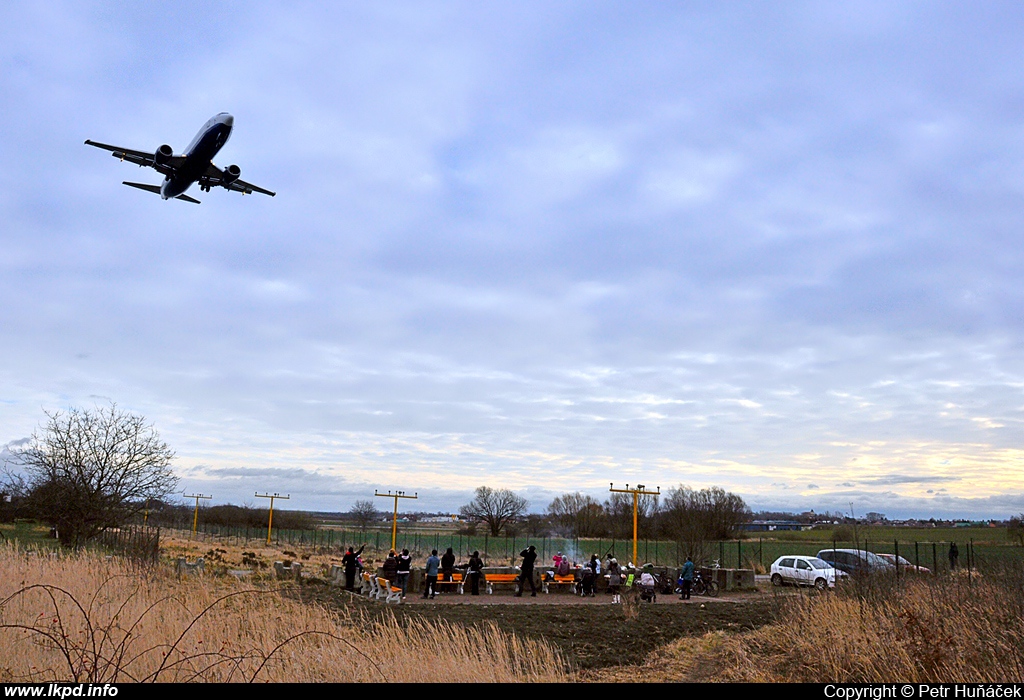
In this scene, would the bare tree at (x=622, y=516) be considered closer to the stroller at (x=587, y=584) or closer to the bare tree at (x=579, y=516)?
the bare tree at (x=579, y=516)

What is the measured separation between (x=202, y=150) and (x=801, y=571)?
2456 cm

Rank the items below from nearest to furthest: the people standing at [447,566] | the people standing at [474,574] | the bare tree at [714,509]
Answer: the people standing at [474,574], the people standing at [447,566], the bare tree at [714,509]

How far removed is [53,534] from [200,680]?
120 ft

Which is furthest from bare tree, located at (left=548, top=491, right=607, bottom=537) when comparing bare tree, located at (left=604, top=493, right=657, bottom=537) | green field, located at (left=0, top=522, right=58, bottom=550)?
green field, located at (left=0, top=522, right=58, bottom=550)

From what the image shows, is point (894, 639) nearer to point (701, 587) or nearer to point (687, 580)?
point (687, 580)

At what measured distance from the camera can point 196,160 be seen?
25.4 m

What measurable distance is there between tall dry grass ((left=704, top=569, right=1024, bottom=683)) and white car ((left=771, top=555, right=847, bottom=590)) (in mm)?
13344

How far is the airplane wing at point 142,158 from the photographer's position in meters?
24.8

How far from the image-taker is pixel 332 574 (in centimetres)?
2425

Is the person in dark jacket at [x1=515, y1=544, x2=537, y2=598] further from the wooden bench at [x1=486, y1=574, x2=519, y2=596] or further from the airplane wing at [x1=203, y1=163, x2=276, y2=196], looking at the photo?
the airplane wing at [x1=203, y1=163, x2=276, y2=196]

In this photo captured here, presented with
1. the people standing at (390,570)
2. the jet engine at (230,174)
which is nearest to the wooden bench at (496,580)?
the people standing at (390,570)

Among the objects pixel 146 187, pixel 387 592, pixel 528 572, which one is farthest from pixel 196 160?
pixel 528 572

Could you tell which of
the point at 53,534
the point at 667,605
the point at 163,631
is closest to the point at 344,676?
the point at 163,631
